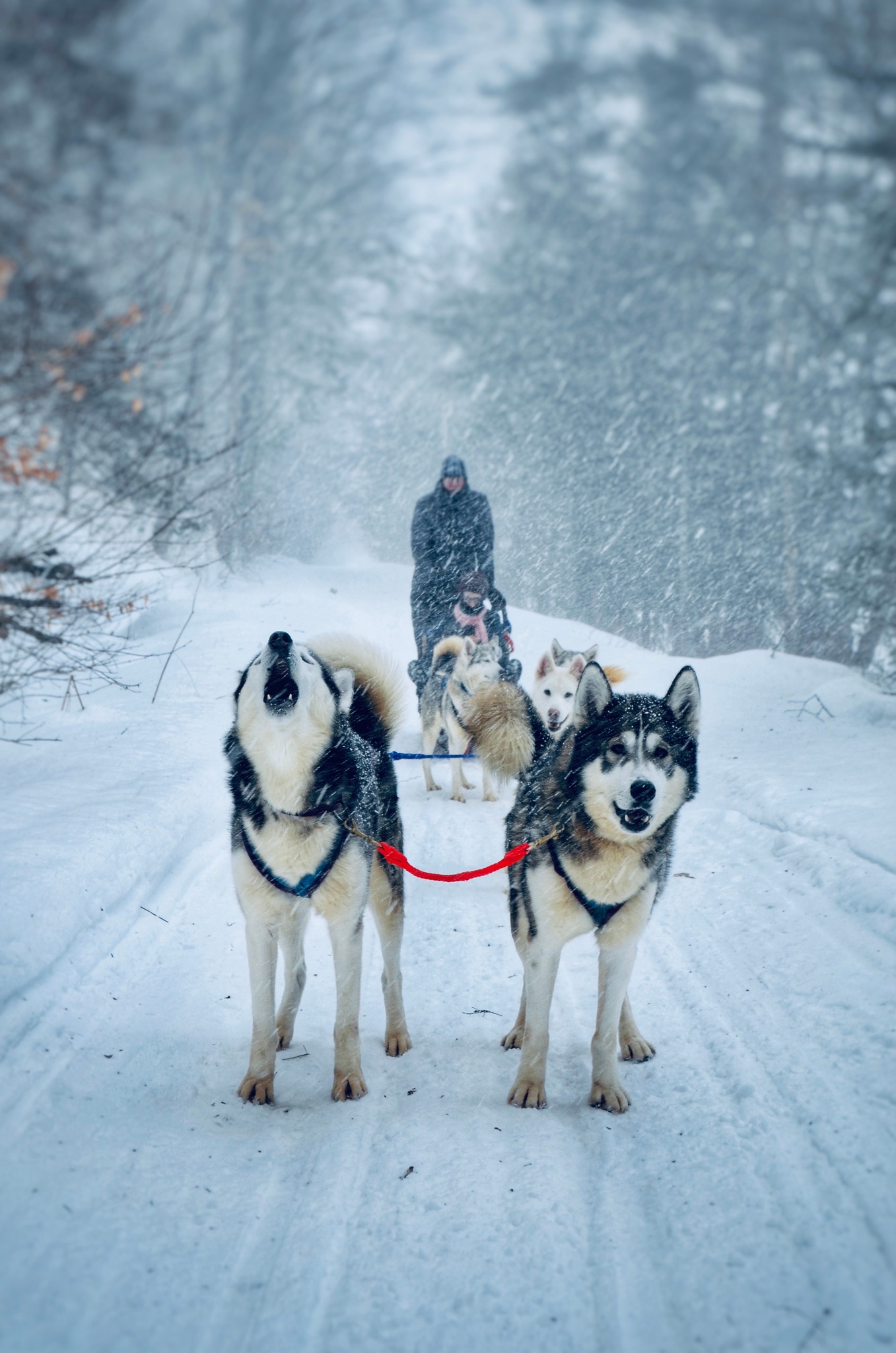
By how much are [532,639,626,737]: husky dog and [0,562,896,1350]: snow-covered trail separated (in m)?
1.87

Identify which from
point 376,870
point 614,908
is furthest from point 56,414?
point 614,908

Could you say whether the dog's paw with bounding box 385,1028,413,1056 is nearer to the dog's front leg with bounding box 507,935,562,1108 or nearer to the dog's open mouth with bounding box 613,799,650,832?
the dog's front leg with bounding box 507,935,562,1108

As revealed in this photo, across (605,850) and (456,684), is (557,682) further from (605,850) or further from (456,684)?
(605,850)

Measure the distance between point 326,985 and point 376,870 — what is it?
0.77m

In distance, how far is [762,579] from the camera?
52.3ft

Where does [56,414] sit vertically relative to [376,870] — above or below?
above

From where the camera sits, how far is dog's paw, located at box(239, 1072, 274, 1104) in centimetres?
236

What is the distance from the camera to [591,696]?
2465 mm

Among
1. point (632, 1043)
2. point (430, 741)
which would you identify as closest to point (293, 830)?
point (632, 1043)

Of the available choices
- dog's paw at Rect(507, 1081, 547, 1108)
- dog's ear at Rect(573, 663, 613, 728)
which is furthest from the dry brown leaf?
dog's paw at Rect(507, 1081, 547, 1108)

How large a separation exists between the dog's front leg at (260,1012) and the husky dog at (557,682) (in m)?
3.65

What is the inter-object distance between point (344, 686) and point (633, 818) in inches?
41.4

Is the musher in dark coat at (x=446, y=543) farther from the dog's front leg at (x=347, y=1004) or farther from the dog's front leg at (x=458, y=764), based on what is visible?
the dog's front leg at (x=347, y=1004)

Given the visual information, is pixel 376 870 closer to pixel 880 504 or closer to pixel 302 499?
pixel 880 504
